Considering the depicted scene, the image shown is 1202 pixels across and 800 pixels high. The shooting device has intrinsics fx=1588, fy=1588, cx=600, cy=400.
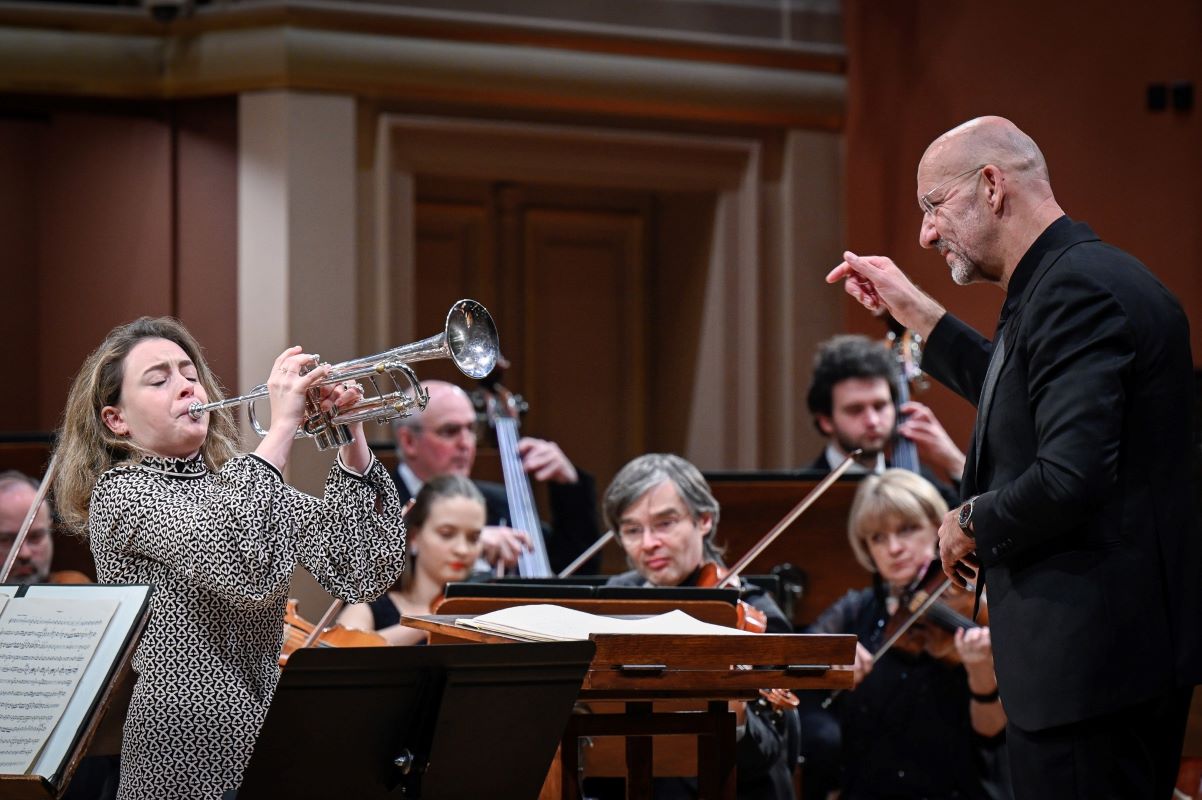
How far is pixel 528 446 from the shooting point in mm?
4723

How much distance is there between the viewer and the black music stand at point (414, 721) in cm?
213

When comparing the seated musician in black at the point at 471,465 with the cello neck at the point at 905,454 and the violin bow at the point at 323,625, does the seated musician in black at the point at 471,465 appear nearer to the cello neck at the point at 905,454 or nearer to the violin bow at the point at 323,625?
the cello neck at the point at 905,454

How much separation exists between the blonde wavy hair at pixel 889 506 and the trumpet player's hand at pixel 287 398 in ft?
5.83

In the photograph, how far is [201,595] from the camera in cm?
237

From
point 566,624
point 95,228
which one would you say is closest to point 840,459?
point 566,624

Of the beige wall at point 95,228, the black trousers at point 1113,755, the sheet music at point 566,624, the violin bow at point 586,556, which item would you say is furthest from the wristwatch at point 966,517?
the beige wall at point 95,228

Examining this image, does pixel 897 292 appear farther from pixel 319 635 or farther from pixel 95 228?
pixel 95 228

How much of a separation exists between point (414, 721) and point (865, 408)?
256 centimetres

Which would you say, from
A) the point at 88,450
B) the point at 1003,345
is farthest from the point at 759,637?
the point at 88,450

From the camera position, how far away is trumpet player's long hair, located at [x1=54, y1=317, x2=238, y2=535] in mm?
2506

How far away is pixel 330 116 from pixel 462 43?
1.70ft

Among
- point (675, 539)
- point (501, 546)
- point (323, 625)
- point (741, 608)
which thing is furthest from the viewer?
point (501, 546)

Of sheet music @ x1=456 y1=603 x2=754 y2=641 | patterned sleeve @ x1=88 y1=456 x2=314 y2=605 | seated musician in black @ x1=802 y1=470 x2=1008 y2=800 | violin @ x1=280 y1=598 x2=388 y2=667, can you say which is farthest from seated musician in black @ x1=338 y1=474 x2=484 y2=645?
patterned sleeve @ x1=88 y1=456 x2=314 y2=605

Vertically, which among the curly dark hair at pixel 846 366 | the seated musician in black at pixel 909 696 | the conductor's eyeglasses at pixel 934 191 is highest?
the conductor's eyeglasses at pixel 934 191
